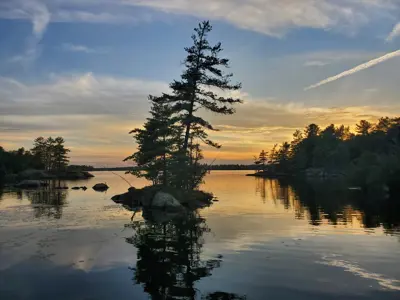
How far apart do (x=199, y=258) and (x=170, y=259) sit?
108cm

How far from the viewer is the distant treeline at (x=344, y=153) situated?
55.5 m

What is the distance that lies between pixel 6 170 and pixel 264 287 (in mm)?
106351

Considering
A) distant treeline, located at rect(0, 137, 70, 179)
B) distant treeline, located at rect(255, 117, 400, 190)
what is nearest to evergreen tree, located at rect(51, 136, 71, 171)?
distant treeline, located at rect(0, 137, 70, 179)

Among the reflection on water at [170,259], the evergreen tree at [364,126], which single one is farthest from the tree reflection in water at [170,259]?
the evergreen tree at [364,126]

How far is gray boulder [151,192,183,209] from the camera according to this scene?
101 ft

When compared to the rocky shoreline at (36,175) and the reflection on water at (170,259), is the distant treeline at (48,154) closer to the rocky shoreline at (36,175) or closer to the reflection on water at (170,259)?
the rocky shoreline at (36,175)

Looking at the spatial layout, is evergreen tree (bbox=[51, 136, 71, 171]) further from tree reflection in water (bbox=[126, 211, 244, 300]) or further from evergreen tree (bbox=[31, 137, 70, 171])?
tree reflection in water (bbox=[126, 211, 244, 300])

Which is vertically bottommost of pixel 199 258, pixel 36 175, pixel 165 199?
pixel 199 258

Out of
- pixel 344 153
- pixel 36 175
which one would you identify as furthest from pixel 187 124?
pixel 344 153

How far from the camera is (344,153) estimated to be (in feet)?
412

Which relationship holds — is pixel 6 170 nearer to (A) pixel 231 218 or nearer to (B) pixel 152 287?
(A) pixel 231 218

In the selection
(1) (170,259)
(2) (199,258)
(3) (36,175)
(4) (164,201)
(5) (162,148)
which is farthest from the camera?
(3) (36,175)

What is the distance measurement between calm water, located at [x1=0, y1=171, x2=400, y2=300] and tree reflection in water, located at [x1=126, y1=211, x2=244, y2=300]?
0.03 m

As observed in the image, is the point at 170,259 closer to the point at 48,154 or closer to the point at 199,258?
the point at 199,258
